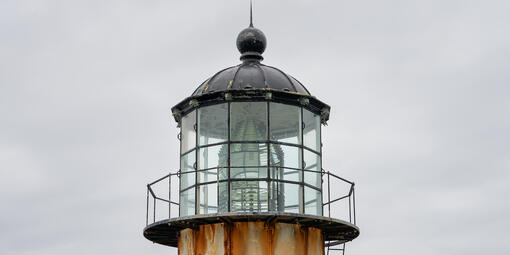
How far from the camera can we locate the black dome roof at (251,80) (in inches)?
651

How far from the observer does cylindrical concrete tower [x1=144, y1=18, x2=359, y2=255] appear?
51.9ft

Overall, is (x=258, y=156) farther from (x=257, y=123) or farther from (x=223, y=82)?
(x=223, y=82)

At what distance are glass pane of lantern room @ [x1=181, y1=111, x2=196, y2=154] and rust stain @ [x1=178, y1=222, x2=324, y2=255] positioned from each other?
176cm

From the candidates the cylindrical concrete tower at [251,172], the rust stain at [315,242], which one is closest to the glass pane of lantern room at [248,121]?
the cylindrical concrete tower at [251,172]

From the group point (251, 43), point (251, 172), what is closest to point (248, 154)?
point (251, 172)

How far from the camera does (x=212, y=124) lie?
650 inches

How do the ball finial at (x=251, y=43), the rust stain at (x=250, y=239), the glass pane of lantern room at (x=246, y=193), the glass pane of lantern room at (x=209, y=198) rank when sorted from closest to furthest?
1. the rust stain at (x=250, y=239)
2. the glass pane of lantern room at (x=246, y=193)
3. the glass pane of lantern room at (x=209, y=198)
4. the ball finial at (x=251, y=43)

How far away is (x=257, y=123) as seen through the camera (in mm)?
16328

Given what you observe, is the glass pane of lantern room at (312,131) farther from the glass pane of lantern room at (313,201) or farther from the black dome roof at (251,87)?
the glass pane of lantern room at (313,201)

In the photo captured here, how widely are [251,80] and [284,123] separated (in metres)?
1.12

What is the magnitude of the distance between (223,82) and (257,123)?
46.3 inches

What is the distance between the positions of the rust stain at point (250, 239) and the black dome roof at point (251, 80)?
2798 mm

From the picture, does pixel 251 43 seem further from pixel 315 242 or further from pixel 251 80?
pixel 315 242

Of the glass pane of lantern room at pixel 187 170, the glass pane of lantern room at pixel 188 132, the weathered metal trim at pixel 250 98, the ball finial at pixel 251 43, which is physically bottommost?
the glass pane of lantern room at pixel 187 170
